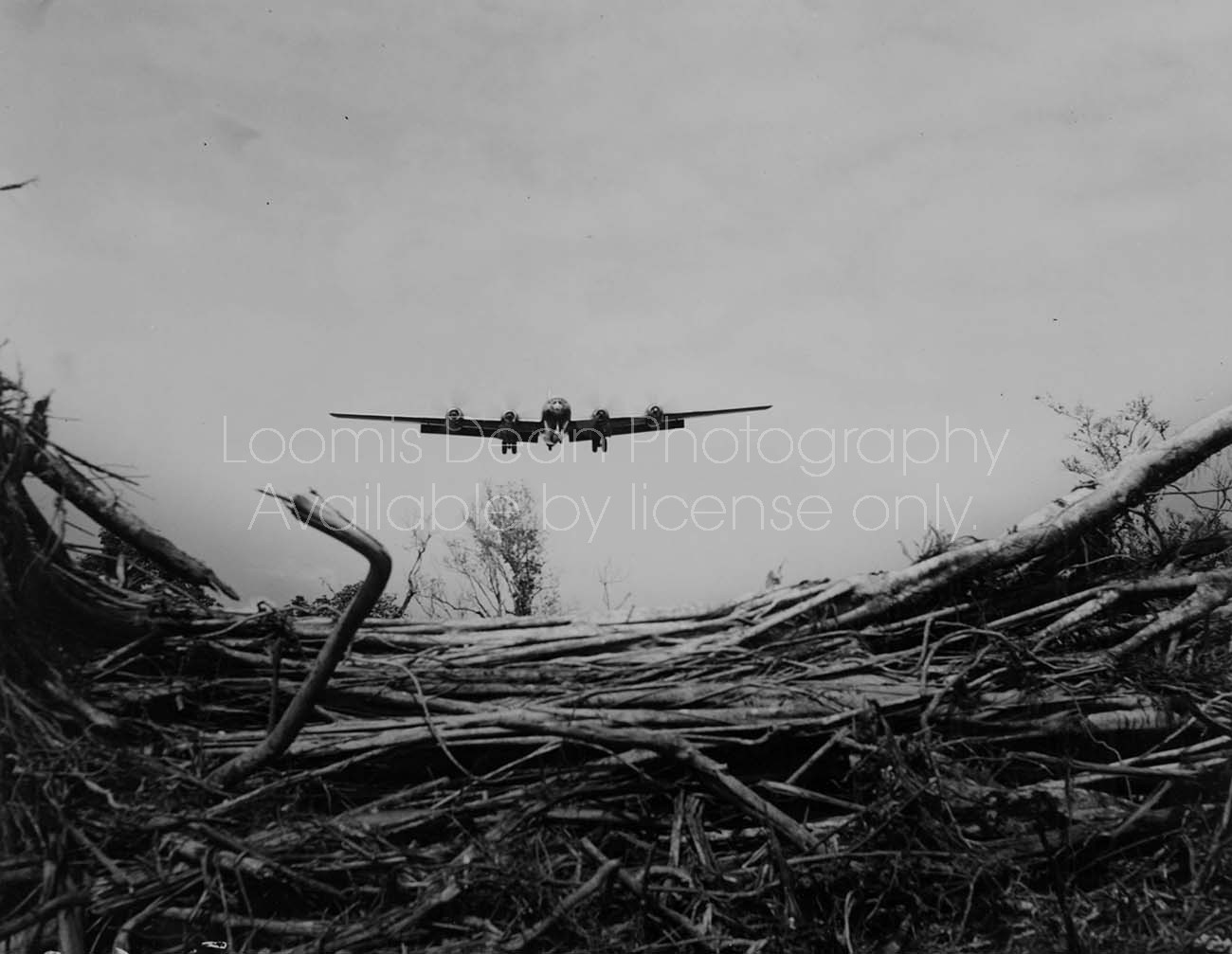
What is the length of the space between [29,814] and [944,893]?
374 centimetres

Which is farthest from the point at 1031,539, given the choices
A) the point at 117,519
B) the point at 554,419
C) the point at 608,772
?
the point at 554,419

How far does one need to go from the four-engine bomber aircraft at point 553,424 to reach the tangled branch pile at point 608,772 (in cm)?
2737

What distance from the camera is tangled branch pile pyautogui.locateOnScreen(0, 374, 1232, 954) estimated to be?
2980 millimetres

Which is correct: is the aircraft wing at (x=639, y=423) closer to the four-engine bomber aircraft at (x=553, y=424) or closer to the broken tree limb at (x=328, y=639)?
the four-engine bomber aircraft at (x=553, y=424)

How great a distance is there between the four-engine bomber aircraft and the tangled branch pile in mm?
27374

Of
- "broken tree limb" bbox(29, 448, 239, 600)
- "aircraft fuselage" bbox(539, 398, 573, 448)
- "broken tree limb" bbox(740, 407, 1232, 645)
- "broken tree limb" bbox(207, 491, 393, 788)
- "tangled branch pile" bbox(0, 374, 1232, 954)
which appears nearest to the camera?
"broken tree limb" bbox(207, 491, 393, 788)

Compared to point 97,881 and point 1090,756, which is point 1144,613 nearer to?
point 1090,756

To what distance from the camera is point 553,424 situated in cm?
3114

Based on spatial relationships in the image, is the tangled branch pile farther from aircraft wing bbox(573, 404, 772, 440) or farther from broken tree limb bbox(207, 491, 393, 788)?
aircraft wing bbox(573, 404, 772, 440)

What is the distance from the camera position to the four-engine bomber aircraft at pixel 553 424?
3102cm

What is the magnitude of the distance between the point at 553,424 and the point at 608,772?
28.3 meters

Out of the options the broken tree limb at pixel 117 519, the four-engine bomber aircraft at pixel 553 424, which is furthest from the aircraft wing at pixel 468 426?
the broken tree limb at pixel 117 519

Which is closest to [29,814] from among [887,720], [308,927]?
[308,927]

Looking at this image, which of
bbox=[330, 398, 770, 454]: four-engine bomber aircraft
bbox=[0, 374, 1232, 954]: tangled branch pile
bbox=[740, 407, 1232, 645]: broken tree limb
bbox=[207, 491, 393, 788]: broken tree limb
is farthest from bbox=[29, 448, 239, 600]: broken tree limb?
bbox=[330, 398, 770, 454]: four-engine bomber aircraft
